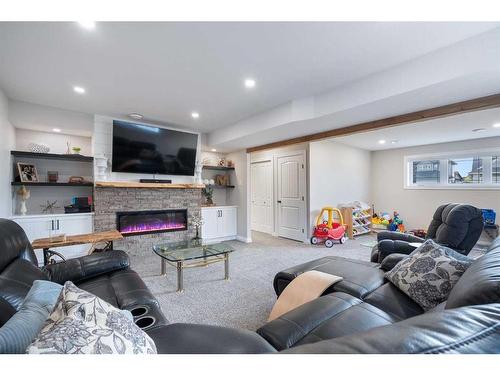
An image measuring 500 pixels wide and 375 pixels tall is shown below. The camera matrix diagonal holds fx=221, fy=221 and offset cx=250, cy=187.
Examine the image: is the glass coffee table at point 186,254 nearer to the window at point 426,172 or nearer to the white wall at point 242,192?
the white wall at point 242,192

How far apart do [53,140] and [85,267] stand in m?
3.32

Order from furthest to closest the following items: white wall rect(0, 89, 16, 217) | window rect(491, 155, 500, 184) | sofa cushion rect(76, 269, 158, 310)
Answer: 1. window rect(491, 155, 500, 184)
2. white wall rect(0, 89, 16, 217)
3. sofa cushion rect(76, 269, 158, 310)

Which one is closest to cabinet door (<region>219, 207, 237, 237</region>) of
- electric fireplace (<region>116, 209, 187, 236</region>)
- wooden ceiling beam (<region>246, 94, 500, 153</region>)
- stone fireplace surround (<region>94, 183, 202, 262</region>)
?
stone fireplace surround (<region>94, 183, 202, 262</region>)

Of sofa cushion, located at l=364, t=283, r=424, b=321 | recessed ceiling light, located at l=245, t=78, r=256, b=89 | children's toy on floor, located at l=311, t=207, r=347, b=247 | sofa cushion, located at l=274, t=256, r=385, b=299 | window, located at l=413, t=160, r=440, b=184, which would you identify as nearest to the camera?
sofa cushion, located at l=364, t=283, r=424, b=321

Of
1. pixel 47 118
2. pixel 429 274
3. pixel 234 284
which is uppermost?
pixel 47 118

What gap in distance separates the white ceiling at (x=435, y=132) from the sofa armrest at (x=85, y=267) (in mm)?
4802

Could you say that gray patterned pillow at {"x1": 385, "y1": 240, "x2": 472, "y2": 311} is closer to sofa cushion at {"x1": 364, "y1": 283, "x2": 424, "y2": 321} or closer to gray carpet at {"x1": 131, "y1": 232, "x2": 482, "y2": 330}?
sofa cushion at {"x1": 364, "y1": 283, "x2": 424, "y2": 321}

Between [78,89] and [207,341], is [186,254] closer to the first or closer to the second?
[207,341]

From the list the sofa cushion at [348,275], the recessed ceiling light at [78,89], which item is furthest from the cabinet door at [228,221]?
the recessed ceiling light at [78,89]

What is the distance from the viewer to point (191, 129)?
4.73 m

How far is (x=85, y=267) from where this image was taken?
193cm

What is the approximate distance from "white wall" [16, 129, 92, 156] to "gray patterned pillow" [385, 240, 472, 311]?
5126mm

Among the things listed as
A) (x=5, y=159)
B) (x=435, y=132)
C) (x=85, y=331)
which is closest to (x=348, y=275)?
(x=85, y=331)

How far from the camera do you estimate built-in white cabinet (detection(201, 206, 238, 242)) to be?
4984mm
